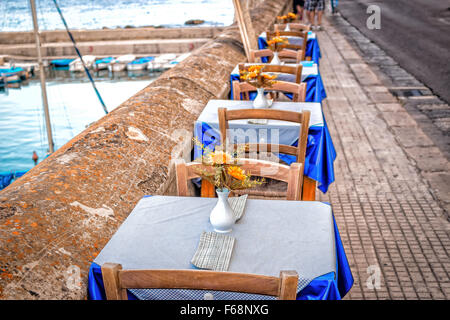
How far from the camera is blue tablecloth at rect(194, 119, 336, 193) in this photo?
3680mm

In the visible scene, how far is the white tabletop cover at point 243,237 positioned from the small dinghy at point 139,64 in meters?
33.7

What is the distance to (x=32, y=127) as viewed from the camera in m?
33.2

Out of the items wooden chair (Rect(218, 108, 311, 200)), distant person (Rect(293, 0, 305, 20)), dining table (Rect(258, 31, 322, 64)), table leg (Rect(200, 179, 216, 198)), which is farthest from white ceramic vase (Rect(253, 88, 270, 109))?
distant person (Rect(293, 0, 305, 20))

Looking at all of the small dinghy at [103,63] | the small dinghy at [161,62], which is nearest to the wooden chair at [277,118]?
the small dinghy at [161,62]

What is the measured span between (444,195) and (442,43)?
9390mm

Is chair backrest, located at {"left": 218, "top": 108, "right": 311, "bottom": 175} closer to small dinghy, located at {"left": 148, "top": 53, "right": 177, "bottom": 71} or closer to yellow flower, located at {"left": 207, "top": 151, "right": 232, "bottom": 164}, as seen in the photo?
yellow flower, located at {"left": 207, "top": 151, "right": 232, "bottom": 164}

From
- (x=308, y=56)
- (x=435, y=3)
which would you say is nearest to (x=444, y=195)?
(x=308, y=56)

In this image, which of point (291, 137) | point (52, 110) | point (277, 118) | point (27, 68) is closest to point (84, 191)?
point (277, 118)

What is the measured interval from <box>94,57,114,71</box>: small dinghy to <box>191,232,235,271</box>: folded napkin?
3539 cm

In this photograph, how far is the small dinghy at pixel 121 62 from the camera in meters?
34.9

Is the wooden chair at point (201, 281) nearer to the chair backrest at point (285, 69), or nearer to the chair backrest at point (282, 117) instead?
the chair backrest at point (282, 117)

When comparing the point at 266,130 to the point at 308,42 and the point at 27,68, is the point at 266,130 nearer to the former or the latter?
the point at 308,42

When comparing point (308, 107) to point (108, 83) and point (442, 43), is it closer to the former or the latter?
point (442, 43)

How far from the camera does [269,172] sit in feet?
8.90
